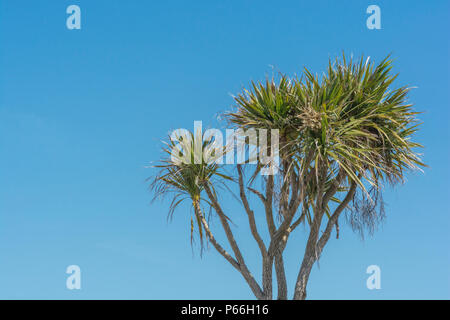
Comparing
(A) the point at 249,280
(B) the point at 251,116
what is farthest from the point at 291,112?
(A) the point at 249,280

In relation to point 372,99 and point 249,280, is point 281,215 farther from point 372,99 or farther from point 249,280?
point 372,99

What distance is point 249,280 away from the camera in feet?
34.0

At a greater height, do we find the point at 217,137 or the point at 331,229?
the point at 217,137

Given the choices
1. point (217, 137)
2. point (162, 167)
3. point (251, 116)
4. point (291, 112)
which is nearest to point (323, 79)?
point (291, 112)

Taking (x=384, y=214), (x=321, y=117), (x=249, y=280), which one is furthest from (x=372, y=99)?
(x=249, y=280)

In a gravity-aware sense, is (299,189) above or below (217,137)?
below

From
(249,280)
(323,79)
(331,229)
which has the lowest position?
(249,280)

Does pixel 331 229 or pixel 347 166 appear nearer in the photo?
pixel 347 166

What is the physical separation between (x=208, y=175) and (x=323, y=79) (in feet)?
8.94

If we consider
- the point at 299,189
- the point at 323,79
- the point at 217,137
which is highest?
the point at 323,79

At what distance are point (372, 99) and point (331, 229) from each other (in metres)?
2.48

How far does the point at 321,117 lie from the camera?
9820mm

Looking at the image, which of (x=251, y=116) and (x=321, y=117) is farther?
(x=251, y=116)

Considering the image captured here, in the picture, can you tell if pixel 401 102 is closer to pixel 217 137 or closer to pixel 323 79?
pixel 323 79
